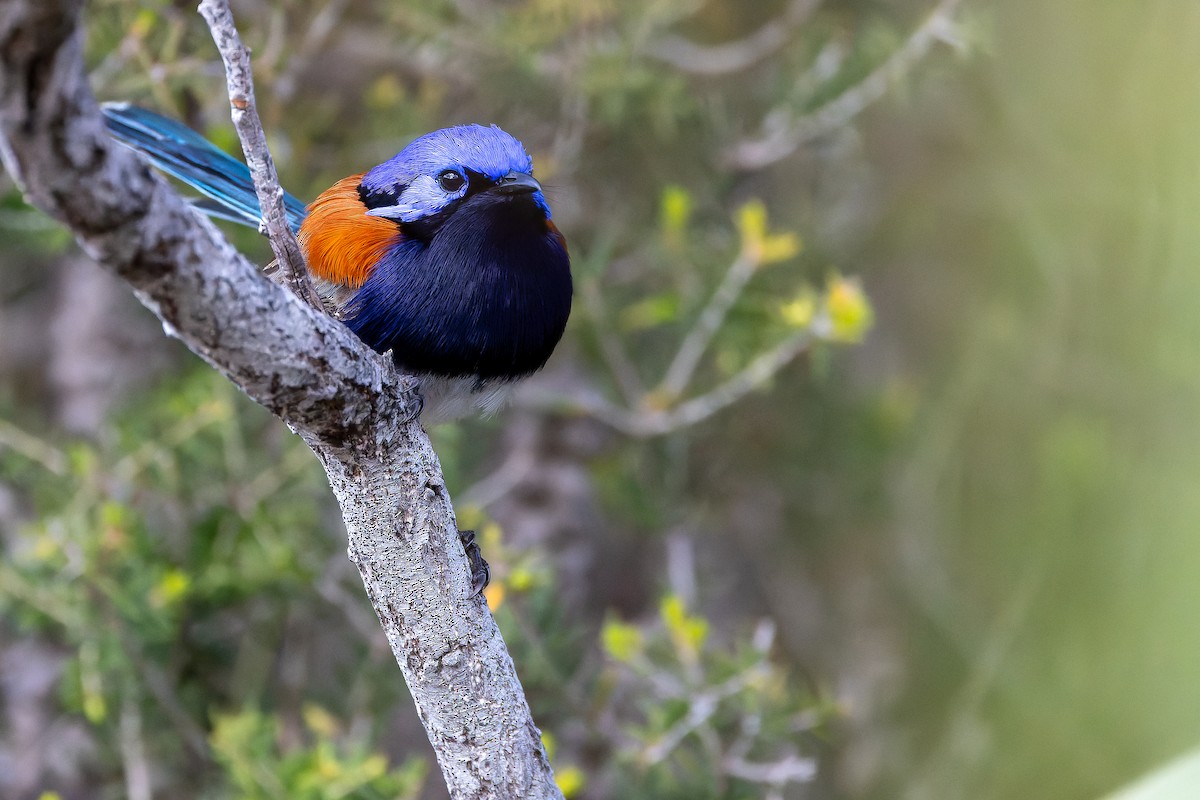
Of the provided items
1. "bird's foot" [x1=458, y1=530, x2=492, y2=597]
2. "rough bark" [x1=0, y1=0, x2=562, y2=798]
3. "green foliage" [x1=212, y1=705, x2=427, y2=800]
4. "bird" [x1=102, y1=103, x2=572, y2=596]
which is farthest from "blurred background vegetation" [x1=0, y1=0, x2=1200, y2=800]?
"rough bark" [x1=0, y1=0, x2=562, y2=798]

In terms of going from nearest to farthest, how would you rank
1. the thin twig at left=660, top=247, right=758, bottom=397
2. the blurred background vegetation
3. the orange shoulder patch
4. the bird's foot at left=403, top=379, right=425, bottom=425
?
the bird's foot at left=403, top=379, right=425, bottom=425 → the orange shoulder patch → the blurred background vegetation → the thin twig at left=660, top=247, right=758, bottom=397

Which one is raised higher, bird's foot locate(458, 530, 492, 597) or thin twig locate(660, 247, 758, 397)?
thin twig locate(660, 247, 758, 397)

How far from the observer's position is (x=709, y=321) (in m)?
3.28

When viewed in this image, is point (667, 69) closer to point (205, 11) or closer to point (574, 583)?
point (574, 583)

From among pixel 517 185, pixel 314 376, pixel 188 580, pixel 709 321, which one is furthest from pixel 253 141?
pixel 709 321

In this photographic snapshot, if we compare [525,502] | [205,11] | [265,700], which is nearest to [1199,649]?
[525,502]

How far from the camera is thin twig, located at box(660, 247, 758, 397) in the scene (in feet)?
10.6

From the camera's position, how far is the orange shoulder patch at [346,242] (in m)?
1.91

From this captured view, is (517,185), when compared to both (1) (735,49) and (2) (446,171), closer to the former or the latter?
(2) (446,171)

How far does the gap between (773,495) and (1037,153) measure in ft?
5.33

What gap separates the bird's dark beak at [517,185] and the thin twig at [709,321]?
124cm

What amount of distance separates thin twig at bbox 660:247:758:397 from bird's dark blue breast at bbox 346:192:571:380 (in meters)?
1.19

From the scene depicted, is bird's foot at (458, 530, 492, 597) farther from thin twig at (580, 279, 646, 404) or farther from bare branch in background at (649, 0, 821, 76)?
bare branch in background at (649, 0, 821, 76)

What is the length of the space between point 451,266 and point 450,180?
265 millimetres
